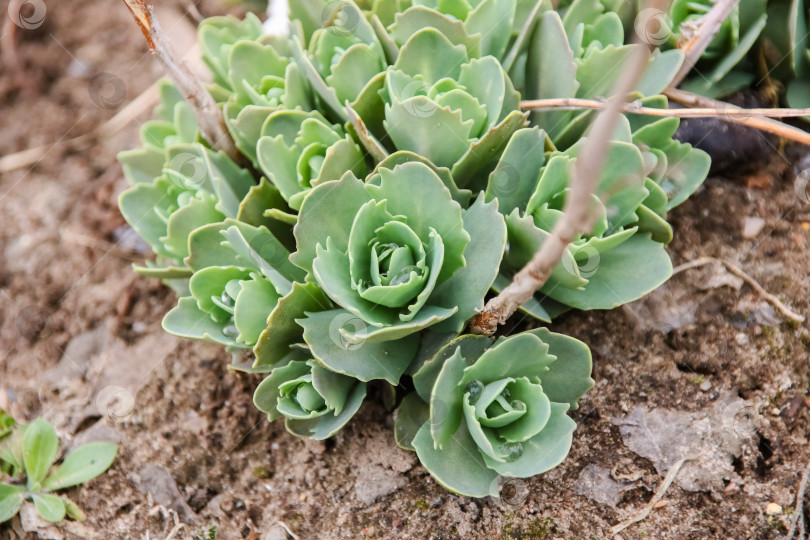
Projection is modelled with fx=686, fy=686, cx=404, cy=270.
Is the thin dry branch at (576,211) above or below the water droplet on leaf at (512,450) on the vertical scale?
above

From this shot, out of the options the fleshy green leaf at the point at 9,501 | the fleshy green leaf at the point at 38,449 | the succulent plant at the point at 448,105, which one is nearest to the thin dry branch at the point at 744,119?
the succulent plant at the point at 448,105

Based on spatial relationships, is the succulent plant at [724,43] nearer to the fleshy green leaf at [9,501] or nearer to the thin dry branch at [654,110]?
the thin dry branch at [654,110]

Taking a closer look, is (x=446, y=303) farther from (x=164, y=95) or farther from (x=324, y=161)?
(x=164, y=95)

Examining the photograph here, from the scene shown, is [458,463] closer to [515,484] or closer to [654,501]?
[515,484]

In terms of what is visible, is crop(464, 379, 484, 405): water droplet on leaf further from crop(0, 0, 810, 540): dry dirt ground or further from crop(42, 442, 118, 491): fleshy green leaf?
crop(42, 442, 118, 491): fleshy green leaf

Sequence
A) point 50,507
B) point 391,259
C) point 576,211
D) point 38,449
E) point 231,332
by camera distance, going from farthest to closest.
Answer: point 38,449 → point 50,507 → point 231,332 → point 391,259 → point 576,211

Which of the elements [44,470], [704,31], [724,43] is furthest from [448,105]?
[44,470]
